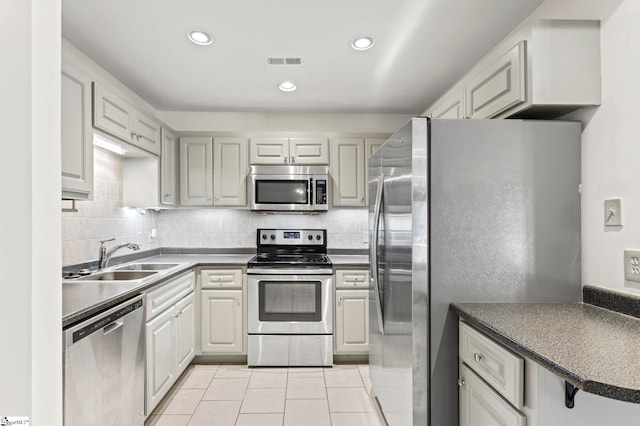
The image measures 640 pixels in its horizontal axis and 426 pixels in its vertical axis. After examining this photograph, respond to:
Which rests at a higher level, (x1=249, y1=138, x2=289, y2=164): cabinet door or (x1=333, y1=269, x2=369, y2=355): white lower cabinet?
(x1=249, y1=138, x2=289, y2=164): cabinet door

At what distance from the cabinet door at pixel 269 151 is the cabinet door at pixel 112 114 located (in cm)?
114

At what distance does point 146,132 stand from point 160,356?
167 centimetres

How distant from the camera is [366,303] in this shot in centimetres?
315

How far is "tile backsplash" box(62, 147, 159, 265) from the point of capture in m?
2.39

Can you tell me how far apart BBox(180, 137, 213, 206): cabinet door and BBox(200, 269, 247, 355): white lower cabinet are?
2.45 feet

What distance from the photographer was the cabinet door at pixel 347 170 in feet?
11.3

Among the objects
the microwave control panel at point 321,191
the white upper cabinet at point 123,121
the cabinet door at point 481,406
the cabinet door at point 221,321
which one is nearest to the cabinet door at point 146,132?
the white upper cabinet at point 123,121

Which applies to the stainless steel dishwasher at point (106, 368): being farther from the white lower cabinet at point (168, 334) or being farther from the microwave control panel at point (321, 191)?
the microwave control panel at point (321, 191)

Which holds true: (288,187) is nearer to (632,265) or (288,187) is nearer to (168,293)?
(168,293)

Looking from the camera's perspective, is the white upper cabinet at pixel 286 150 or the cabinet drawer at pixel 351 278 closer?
the cabinet drawer at pixel 351 278

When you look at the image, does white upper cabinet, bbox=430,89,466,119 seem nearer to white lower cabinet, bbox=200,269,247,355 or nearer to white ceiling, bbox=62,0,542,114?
white ceiling, bbox=62,0,542,114

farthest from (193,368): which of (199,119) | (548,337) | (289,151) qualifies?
(548,337)

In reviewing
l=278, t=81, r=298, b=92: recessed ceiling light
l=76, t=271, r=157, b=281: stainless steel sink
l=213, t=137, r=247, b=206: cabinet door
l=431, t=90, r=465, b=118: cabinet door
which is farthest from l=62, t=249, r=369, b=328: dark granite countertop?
l=278, t=81, r=298, b=92: recessed ceiling light

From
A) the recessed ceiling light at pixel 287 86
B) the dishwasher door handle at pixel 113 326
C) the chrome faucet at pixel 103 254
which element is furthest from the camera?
the recessed ceiling light at pixel 287 86
